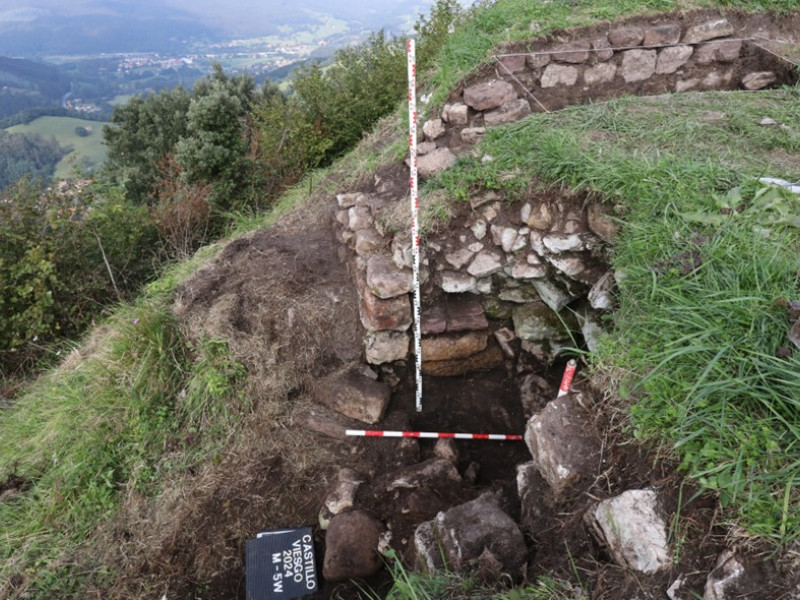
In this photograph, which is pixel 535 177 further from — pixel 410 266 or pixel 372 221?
pixel 372 221

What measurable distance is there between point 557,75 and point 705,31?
182 centimetres

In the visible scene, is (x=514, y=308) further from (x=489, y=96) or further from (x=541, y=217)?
(x=489, y=96)

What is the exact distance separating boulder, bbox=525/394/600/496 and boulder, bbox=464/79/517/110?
3201mm

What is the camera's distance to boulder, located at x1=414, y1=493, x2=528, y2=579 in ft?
8.36

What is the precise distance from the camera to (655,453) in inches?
92.4

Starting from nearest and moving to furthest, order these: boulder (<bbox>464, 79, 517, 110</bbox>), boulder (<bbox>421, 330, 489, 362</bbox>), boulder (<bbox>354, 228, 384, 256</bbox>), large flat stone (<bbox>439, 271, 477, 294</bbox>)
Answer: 1. large flat stone (<bbox>439, 271, 477, 294</bbox>)
2. boulder (<bbox>421, 330, 489, 362</bbox>)
3. boulder (<bbox>354, 228, 384, 256</bbox>)
4. boulder (<bbox>464, 79, 517, 110</bbox>)

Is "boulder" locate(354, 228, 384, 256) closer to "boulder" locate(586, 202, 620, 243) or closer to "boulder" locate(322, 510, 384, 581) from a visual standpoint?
"boulder" locate(586, 202, 620, 243)

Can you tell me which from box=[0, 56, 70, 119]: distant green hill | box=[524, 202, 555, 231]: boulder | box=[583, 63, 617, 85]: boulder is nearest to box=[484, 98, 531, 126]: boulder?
box=[583, 63, 617, 85]: boulder

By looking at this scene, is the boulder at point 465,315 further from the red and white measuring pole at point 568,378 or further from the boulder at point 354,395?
the red and white measuring pole at point 568,378

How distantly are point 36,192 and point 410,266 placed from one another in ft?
21.6

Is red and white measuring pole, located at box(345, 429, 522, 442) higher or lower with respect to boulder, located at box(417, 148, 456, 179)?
lower

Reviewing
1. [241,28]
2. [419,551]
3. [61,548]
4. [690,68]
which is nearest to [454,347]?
[419,551]

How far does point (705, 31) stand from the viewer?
541 centimetres

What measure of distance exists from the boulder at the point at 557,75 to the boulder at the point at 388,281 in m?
2.82
